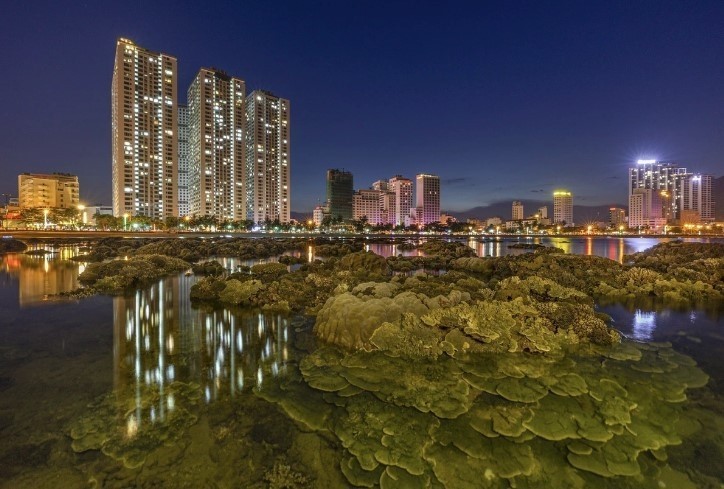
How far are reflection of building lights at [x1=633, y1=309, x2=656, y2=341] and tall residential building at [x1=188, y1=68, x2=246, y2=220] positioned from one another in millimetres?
190216

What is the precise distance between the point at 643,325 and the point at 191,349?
20260mm

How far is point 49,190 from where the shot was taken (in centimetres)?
17500

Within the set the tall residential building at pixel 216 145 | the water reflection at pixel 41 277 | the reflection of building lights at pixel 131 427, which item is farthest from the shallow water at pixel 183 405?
the tall residential building at pixel 216 145

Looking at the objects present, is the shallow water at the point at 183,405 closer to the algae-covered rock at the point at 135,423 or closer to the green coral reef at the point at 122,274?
the algae-covered rock at the point at 135,423

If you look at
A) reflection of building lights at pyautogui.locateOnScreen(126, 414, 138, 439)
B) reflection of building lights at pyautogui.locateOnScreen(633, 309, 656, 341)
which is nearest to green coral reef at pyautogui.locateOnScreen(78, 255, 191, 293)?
reflection of building lights at pyautogui.locateOnScreen(126, 414, 138, 439)

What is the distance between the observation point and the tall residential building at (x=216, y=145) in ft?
600

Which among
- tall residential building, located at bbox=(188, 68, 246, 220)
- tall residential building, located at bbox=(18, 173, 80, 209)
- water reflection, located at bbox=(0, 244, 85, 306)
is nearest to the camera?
water reflection, located at bbox=(0, 244, 85, 306)

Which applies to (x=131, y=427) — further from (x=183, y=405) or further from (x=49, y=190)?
(x=49, y=190)

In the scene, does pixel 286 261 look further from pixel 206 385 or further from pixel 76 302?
pixel 206 385

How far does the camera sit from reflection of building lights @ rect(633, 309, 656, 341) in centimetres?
1501

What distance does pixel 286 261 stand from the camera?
4062cm

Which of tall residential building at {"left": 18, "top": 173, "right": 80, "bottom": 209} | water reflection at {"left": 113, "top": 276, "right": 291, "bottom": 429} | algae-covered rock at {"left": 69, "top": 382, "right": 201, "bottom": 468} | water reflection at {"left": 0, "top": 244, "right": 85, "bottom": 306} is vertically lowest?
algae-covered rock at {"left": 69, "top": 382, "right": 201, "bottom": 468}

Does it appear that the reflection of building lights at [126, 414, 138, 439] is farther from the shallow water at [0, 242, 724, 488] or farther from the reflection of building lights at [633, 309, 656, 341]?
the reflection of building lights at [633, 309, 656, 341]

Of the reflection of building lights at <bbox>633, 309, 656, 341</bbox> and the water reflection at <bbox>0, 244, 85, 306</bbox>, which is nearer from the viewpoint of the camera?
the reflection of building lights at <bbox>633, 309, 656, 341</bbox>
